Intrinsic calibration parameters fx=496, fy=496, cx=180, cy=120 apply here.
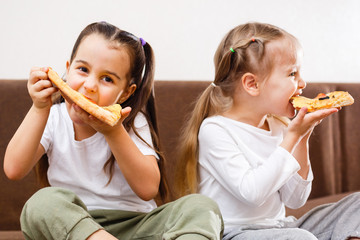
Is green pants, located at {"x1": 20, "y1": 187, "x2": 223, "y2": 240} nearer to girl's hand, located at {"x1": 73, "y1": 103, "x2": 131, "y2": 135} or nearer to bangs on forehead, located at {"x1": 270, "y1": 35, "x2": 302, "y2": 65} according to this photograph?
girl's hand, located at {"x1": 73, "y1": 103, "x2": 131, "y2": 135}

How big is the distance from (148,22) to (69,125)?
824 millimetres

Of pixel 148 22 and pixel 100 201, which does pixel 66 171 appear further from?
pixel 148 22

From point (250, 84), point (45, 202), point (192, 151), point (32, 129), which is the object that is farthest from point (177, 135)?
point (45, 202)

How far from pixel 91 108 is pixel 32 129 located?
20 cm

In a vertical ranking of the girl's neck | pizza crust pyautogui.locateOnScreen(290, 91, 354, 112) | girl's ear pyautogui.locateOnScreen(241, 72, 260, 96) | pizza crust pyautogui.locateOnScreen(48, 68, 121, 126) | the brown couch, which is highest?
pizza crust pyautogui.locateOnScreen(48, 68, 121, 126)

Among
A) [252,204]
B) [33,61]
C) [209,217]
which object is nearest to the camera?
[209,217]

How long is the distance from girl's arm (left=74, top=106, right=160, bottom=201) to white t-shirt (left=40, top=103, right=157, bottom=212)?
0.21 ft

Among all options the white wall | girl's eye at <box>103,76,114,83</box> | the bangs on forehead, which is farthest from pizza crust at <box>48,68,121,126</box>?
the white wall

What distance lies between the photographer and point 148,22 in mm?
2027

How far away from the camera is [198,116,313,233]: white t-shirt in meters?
1.23

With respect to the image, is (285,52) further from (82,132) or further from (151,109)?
(82,132)

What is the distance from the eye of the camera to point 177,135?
1.79 meters

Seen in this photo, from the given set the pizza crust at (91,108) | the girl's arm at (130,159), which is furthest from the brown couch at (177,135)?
the pizza crust at (91,108)

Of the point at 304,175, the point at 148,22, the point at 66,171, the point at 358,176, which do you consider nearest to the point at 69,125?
the point at 66,171
